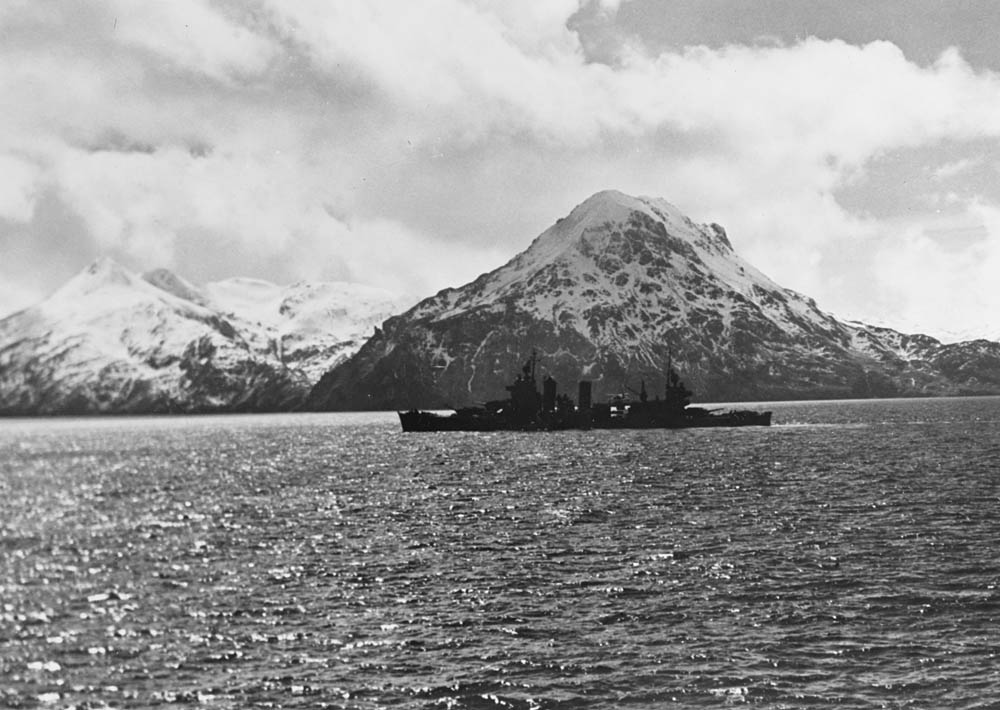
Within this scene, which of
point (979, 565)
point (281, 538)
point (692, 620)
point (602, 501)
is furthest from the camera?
point (602, 501)

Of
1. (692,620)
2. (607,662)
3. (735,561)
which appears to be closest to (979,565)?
(735,561)

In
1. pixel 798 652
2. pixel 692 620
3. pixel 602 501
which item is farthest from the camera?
pixel 602 501

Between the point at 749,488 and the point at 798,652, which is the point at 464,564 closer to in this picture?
the point at 798,652

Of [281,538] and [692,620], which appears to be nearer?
[692,620]

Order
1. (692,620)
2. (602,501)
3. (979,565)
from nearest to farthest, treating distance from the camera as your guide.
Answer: (692,620)
(979,565)
(602,501)

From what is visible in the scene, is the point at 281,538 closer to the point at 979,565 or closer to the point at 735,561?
the point at 735,561

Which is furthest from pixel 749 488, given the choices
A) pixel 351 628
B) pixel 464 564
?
pixel 351 628
